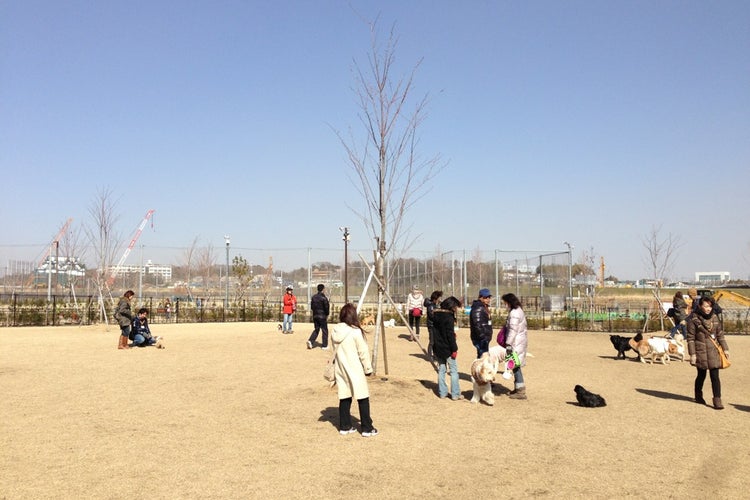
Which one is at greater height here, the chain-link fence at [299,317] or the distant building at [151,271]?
the distant building at [151,271]

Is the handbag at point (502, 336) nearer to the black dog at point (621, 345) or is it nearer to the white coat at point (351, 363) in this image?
the white coat at point (351, 363)

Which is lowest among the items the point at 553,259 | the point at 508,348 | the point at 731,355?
the point at 731,355

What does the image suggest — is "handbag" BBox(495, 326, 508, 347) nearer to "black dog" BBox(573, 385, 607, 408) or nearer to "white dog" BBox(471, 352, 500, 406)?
"white dog" BBox(471, 352, 500, 406)

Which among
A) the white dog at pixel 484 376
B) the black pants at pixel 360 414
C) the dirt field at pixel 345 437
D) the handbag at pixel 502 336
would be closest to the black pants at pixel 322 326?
the dirt field at pixel 345 437

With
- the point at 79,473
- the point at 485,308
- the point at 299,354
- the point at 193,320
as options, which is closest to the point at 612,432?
the point at 485,308

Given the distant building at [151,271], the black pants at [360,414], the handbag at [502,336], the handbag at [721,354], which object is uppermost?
the distant building at [151,271]

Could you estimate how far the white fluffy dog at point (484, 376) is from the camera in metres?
8.24

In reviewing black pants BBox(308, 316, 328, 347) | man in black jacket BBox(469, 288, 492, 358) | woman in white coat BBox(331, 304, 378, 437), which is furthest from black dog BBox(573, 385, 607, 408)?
black pants BBox(308, 316, 328, 347)

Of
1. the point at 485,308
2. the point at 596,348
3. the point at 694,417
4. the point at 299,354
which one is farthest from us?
the point at 596,348

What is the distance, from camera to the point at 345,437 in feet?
21.6

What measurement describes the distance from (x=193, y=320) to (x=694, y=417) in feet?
73.3

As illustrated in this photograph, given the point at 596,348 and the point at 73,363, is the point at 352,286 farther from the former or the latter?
the point at 73,363

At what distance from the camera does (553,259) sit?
29.6 m

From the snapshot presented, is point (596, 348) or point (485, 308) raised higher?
point (485, 308)
